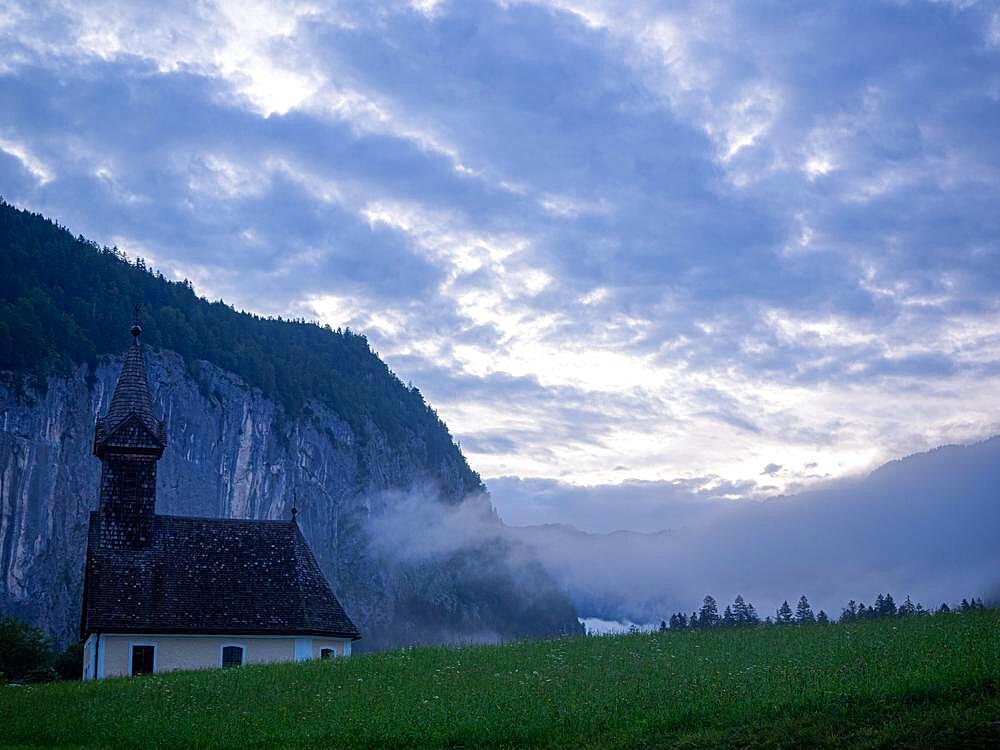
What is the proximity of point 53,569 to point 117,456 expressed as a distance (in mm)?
118469

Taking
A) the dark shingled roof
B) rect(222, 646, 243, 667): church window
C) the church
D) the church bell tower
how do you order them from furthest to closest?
1. the church bell tower
2. rect(222, 646, 243, 667): church window
3. the dark shingled roof
4. the church

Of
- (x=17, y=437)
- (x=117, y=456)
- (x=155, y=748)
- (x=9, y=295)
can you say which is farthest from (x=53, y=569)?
(x=155, y=748)

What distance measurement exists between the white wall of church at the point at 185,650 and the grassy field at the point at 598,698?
8731mm

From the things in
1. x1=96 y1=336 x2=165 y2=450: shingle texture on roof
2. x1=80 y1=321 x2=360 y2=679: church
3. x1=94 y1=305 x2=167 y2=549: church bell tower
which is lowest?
x1=80 y1=321 x2=360 y2=679: church

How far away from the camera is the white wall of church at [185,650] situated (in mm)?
48031

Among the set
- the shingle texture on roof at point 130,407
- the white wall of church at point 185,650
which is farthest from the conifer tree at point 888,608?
the shingle texture on roof at point 130,407

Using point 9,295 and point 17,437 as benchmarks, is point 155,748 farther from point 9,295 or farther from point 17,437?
point 9,295

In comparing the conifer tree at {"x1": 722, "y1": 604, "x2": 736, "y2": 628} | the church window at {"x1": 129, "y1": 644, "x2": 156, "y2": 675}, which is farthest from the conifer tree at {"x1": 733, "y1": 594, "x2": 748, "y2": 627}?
the church window at {"x1": 129, "y1": 644, "x2": 156, "y2": 675}

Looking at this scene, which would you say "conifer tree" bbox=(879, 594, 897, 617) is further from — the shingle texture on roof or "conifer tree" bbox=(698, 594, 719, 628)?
the shingle texture on roof

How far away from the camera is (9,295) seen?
598ft

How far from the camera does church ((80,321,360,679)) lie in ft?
159

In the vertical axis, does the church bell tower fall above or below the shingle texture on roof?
below

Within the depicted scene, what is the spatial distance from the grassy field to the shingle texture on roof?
17.0 meters

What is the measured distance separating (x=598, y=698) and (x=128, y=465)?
33369mm
